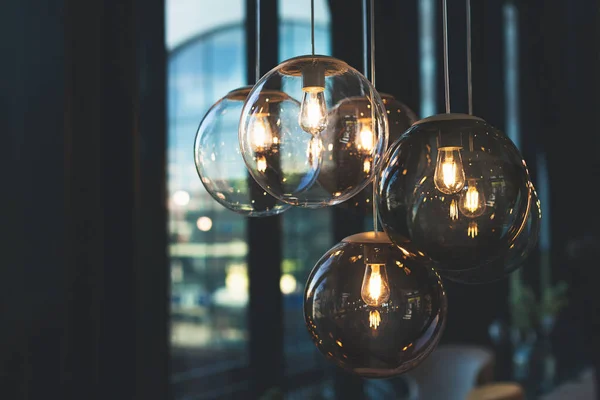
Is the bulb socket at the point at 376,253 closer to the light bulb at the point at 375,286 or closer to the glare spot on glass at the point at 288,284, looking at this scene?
the light bulb at the point at 375,286

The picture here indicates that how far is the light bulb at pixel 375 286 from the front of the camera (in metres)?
1.01

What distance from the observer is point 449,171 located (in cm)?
87

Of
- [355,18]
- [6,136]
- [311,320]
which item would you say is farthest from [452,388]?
[311,320]

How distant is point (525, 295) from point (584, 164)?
1.94 m

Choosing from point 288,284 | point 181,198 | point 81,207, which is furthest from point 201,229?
point 81,207

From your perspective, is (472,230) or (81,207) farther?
(81,207)

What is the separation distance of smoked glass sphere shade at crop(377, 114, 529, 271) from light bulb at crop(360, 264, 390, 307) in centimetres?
15

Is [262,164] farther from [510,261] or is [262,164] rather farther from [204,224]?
[204,224]

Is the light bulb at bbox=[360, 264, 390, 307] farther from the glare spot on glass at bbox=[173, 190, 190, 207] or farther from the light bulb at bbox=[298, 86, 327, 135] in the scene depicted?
the glare spot on glass at bbox=[173, 190, 190, 207]

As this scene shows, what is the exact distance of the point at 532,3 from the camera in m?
7.12

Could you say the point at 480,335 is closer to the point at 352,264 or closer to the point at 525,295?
the point at 525,295

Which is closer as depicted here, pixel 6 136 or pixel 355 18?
pixel 6 136

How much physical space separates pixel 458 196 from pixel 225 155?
1.48 feet

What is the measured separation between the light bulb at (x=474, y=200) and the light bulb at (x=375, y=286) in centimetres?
20
